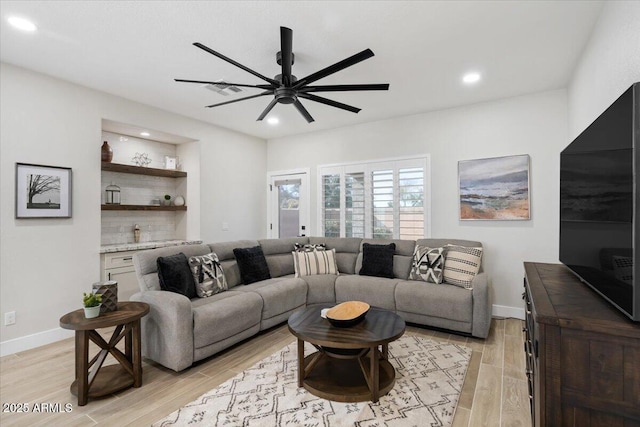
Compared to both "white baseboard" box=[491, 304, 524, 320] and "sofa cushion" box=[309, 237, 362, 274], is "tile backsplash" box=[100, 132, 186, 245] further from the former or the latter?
"white baseboard" box=[491, 304, 524, 320]

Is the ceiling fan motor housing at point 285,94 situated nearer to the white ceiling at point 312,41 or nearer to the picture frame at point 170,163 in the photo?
the white ceiling at point 312,41

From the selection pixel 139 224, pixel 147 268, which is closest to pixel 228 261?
pixel 147 268

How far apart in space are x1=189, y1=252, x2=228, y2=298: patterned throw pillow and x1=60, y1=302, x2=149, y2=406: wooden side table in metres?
0.65

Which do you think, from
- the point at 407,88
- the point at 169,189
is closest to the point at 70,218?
the point at 169,189

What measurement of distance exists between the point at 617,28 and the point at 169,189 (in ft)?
18.0

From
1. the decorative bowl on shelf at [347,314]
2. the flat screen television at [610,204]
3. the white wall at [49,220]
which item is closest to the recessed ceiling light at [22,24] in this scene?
the white wall at [49,220]

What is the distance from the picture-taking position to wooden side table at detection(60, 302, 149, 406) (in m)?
2.17

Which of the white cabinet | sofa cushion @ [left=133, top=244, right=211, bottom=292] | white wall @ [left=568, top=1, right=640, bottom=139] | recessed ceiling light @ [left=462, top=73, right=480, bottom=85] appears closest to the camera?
white wall @ [left=568, top=1, right=640, bottom=139]

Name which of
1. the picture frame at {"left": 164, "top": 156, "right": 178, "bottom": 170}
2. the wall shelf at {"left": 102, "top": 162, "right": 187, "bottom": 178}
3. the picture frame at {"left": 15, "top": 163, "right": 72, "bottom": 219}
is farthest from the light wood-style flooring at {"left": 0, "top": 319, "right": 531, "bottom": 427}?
the picture frame at {"left": 164, "top": 156, "right": 178, "bottom": 170}

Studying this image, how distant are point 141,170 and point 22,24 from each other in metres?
2.23

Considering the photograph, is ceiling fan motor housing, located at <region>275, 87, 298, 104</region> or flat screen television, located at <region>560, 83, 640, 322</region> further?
ceiling fan motor housing, located at <region>275, 87, 298, 104</region>

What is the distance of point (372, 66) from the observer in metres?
3.06

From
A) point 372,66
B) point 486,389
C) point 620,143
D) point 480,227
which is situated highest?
point 372,66

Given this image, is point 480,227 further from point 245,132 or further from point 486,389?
point 245,132
